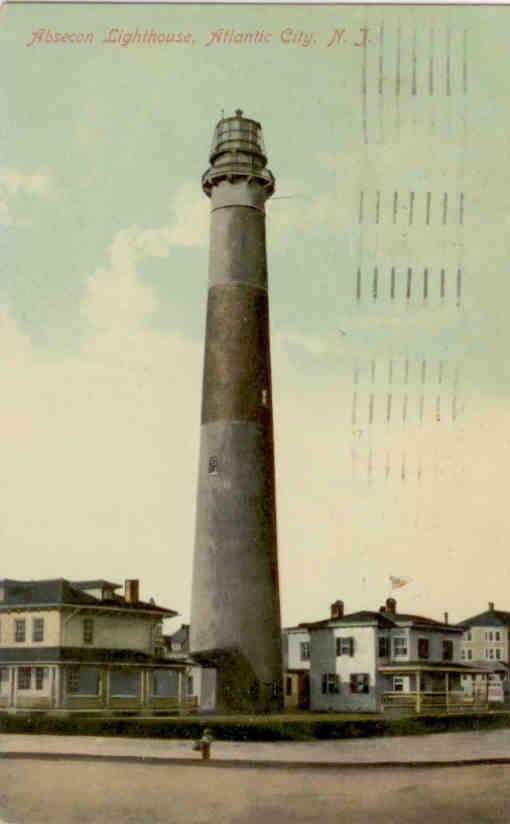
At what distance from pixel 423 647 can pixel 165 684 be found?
615 centimetres

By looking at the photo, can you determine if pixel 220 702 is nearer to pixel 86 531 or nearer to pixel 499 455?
pixel 86 531

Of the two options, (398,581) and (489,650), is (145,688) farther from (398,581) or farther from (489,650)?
(398,581)

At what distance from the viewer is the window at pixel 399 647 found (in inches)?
1225

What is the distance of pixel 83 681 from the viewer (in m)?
27.3

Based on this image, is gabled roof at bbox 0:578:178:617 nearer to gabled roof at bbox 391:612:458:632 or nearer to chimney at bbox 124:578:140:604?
chimney at bbox 124:578:140:604

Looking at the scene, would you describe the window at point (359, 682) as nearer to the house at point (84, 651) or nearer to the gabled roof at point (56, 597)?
the house at point (84, 651)

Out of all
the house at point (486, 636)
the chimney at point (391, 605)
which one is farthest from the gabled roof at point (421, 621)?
the house at point (486, 636)

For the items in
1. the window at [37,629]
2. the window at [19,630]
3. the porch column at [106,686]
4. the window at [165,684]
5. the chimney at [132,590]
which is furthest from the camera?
the window at [165,684]

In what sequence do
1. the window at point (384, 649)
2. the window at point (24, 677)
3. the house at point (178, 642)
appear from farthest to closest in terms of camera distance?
the window at point (384, 649) < the house at point (178, 642) < the window at point (24, 677)

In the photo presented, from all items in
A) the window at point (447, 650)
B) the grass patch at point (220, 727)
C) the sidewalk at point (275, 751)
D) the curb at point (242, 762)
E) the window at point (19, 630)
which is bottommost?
the curb at point (242, 762)

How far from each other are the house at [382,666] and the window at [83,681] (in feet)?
15.3

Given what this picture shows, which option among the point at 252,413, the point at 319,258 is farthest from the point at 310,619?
the point at 319,258

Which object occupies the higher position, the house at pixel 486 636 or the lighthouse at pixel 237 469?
the lighthouse at pixel 237 469

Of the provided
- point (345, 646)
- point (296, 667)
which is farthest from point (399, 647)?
point (296, 667)
